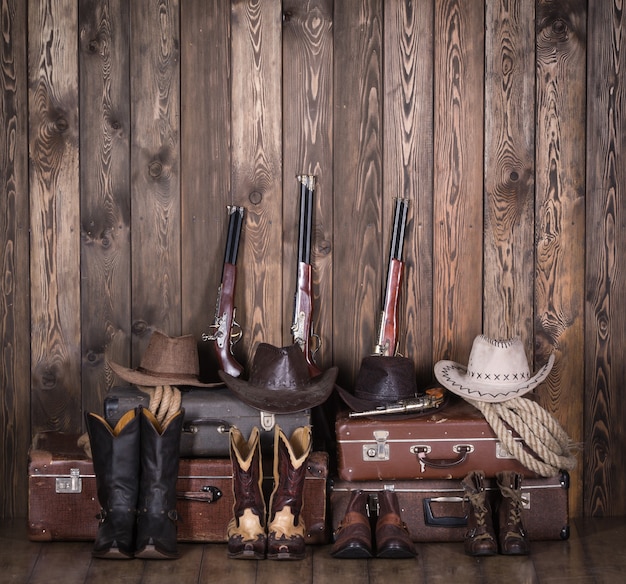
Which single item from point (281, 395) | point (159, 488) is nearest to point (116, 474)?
point (159, 488)

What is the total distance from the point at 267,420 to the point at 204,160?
1093mm

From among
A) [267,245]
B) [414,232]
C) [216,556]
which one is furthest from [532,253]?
[216,556]

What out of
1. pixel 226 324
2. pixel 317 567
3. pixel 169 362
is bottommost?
pixel 317 567

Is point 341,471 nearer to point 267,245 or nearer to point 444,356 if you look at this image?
point 444,356

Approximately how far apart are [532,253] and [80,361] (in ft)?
6.19

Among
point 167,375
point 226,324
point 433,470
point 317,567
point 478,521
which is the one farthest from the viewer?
point 226,324

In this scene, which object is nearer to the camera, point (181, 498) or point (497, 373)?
point (181, 498)

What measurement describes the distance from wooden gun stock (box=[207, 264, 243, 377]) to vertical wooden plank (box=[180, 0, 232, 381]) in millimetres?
101

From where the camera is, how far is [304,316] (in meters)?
3.62

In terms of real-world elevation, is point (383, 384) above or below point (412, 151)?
below

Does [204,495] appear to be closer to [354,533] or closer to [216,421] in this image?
[216,421]

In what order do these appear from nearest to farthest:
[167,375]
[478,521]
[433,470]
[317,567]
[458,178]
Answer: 1. [317,567]
2. [478,521]
3. [433,470]
4. [167,375]
5. [458,178]

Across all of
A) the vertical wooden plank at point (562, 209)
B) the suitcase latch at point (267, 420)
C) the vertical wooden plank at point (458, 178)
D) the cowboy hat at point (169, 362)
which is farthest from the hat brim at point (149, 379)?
the vertical wooden plank at point (562, 209)

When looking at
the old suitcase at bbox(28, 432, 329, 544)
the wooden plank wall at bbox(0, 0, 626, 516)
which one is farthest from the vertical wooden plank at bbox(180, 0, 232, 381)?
the old suitcase at bbox(28, 432, 329, 544)
